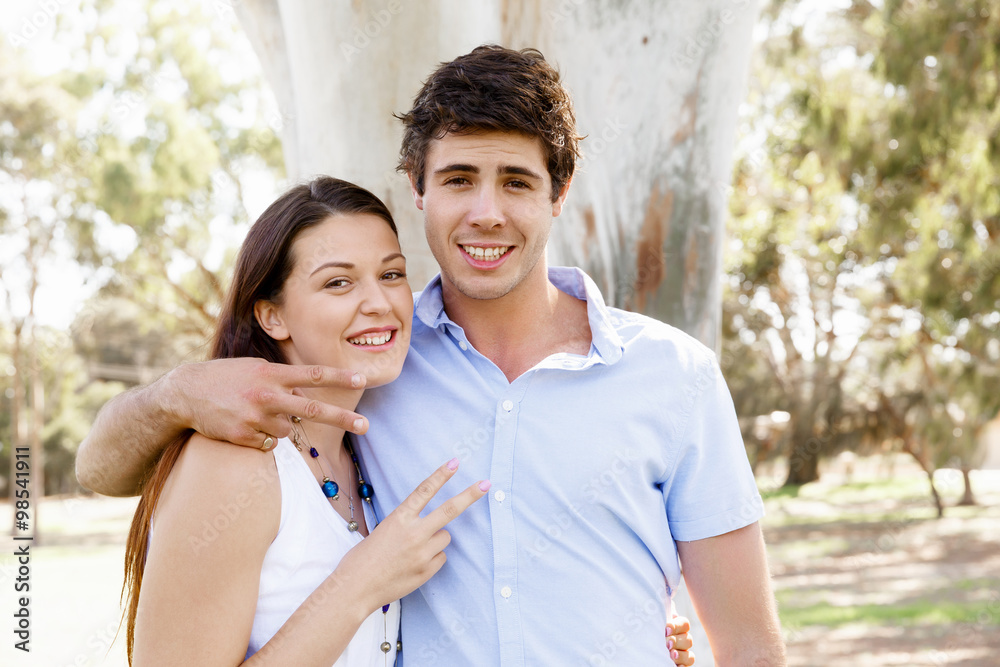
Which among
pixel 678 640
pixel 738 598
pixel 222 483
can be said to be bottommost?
pixel 678 640

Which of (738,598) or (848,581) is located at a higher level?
(738,598)

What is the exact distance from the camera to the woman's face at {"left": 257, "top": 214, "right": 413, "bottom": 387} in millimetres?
1942

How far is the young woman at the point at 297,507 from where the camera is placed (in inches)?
63.5

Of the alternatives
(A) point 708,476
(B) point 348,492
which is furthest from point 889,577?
(B) point 348,492

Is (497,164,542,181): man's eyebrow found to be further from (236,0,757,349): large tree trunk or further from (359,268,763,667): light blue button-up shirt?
(236,0,757,349): large tree trunk

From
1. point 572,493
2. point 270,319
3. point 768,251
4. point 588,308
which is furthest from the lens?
point 768,251

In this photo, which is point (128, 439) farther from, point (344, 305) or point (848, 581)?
point (848, 581)

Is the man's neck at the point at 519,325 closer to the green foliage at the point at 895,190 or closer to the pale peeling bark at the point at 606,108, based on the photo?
the pale peeling bark at the point at 606,108

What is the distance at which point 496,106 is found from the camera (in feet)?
6.86

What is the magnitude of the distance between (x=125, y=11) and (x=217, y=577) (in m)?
15.8

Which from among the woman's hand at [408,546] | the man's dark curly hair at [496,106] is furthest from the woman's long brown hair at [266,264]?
the woman's hand at [408,546]

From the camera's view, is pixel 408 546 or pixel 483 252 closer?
pixel 408 546

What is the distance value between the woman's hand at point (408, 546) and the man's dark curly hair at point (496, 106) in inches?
32.1

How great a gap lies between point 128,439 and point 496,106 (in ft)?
3.70
